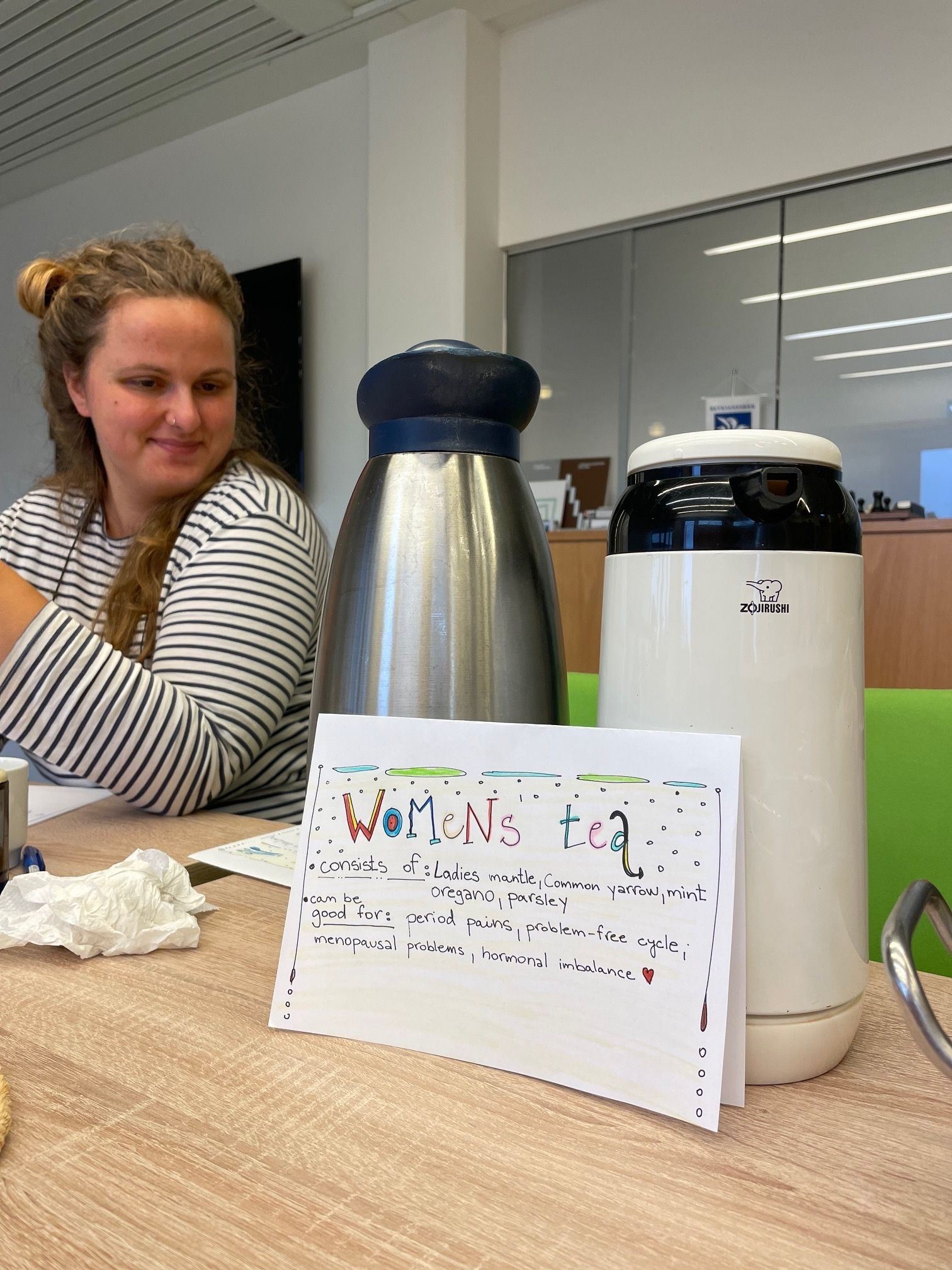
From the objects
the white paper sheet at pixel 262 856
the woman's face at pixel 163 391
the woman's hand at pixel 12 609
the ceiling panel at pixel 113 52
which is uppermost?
the ceiling panel at pixel 113 52

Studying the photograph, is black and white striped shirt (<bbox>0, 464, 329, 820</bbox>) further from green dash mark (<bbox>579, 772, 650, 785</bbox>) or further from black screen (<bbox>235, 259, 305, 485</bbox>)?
black screen (<bbox>235, 259, 305, 485</bbox>)

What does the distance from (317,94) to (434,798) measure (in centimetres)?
378

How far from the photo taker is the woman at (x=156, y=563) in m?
0.85

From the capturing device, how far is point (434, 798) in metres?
0.42

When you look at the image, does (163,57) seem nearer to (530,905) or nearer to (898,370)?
(898,370)

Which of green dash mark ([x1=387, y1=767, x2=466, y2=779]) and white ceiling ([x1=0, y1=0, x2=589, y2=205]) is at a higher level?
white ceiling ([x1=0, y1=0, x2=589, y2=205])

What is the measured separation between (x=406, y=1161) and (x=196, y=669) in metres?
0.69

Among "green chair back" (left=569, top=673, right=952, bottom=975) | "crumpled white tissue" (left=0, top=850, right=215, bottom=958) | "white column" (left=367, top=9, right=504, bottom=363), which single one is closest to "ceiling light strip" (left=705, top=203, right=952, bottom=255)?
"white column" (left=367, top=9, right=504, bottom=363)

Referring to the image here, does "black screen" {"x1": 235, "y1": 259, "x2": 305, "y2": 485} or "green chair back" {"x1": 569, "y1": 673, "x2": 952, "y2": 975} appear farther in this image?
"black screen" {"x1": 235, "y1": 259, "x2": 305, "y2": 485}

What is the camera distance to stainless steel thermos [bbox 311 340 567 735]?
0.46 m

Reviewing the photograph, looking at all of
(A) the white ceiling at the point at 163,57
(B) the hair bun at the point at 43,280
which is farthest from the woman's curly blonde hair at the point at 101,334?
(A) the white ceiling at the point at 163,57

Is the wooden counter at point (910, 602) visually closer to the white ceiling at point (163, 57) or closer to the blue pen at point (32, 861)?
the blue pen at point (32, 861)

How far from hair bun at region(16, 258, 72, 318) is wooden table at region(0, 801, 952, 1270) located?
1055mm

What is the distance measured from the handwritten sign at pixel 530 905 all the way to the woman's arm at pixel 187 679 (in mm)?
464
